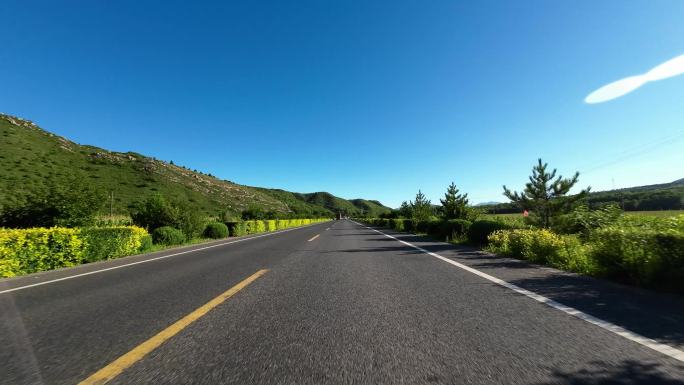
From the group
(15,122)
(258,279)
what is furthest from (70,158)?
(258,279)

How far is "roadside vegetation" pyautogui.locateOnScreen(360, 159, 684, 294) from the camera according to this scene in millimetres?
5129

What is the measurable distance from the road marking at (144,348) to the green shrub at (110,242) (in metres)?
9.35

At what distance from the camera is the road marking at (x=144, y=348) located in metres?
2.38

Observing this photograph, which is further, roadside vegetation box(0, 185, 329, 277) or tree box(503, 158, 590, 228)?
tree box(503, 158, 590, 228)

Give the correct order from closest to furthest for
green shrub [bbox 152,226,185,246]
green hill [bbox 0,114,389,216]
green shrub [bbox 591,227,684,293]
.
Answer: green shrub [bbox 591,227,684,293] < green shrub [bbox 152,226,185,246] < green hill [bbox 0,114,389,216]

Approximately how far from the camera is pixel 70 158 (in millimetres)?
55375

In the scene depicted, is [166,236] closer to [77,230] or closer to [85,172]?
[77,230]

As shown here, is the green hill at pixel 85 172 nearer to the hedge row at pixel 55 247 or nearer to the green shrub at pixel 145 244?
the green shrub at pixel 145 244

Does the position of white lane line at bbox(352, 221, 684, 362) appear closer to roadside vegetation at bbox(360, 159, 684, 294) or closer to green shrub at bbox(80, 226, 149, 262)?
roadside vegetation at bbox(360, 159, 684, 294)

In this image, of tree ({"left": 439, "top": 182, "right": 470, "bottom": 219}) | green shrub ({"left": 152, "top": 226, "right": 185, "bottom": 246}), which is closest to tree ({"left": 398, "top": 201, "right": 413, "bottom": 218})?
tree ({"left": 439, "top": 182, "right": 470, "bottom": 219})

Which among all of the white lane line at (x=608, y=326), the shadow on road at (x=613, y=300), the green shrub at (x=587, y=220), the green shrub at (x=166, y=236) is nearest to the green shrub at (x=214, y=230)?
the green shrub at (x=166, y=236)

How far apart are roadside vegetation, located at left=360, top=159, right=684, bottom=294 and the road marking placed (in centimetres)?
701

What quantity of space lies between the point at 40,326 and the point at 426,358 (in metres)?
4.43

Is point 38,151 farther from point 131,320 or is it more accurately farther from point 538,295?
point 538,295
